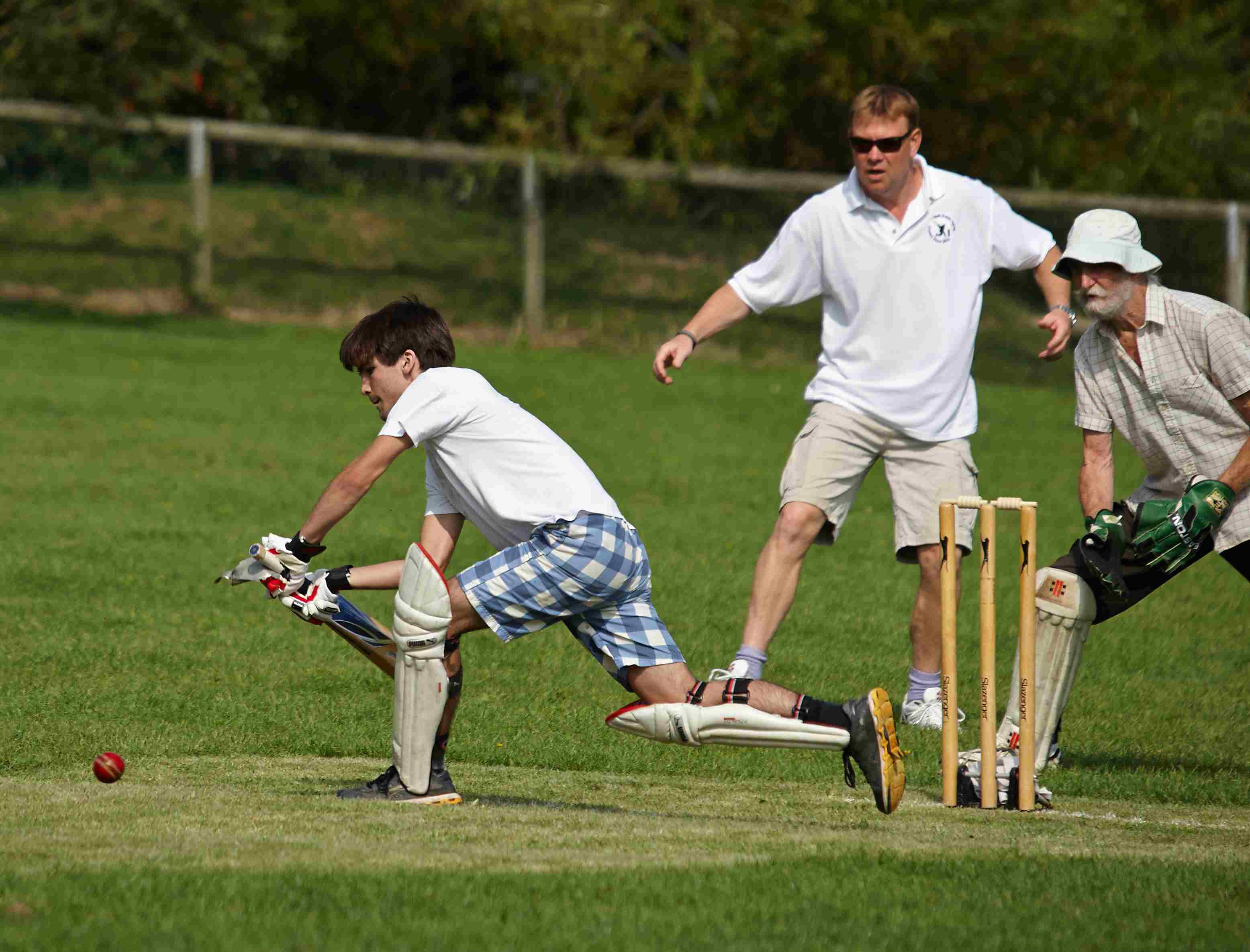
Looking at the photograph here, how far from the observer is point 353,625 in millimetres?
6109

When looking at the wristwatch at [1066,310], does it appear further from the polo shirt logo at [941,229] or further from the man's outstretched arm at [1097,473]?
the man's outstretched arm at [1097,473]

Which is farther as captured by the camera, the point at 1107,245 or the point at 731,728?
the point at 1107,245

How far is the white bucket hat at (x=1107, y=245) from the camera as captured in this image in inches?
245

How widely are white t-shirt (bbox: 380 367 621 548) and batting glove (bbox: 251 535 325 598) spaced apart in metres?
0.45

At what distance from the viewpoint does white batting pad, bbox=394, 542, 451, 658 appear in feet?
19.1

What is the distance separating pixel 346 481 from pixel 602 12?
1914 cm

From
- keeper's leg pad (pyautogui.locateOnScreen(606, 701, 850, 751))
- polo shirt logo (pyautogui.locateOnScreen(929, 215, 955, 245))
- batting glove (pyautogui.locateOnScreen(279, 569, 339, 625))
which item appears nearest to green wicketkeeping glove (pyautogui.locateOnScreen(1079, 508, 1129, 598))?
keeper's leg pad (pyautogui.locateOnScreen(606, 701, 850, 751))

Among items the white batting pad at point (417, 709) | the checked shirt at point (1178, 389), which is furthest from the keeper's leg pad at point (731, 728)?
the checked shirt at point (1178, 389)

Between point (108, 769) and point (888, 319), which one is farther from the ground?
point (888, 319)

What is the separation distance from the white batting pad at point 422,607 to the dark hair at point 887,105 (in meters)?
2.89

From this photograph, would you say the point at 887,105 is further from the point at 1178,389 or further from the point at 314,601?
the point at 314,601

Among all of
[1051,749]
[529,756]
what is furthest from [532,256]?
[1051,749]

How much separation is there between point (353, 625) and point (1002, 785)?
222 centimetres

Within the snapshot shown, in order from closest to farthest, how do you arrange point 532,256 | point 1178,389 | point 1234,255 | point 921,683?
point 1178,389 → point 921,683 → point 1234,255 → point 532,256
